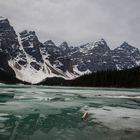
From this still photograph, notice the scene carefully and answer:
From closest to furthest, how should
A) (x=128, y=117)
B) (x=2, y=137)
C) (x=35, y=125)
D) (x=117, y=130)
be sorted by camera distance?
(x=2, y=137), (x=117, y=130), (x=35, y=125), (x=128, y=117)

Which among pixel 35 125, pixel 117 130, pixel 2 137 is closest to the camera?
pixel 2 137

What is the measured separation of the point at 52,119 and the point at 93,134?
662 centimetres

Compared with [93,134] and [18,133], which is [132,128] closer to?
[93,134]

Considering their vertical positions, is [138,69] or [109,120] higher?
[138,69]

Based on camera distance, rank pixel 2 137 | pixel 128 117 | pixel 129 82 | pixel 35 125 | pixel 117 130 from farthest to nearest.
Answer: pixel 129 82, pixel 128 117, pixel 35 125, pixel 117 130, pixel 2 137

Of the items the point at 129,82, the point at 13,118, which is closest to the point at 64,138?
the point at 13,118

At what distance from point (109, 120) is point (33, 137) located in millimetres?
9255

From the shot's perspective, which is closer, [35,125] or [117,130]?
[117,130]

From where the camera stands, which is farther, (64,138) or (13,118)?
(13,118)

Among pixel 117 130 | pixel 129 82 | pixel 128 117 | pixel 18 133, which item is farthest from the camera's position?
pixel 129 82

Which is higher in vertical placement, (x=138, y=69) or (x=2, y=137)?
(x=138, y=69)

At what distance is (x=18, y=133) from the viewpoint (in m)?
18.8

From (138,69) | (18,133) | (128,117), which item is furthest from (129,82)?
(18,133)

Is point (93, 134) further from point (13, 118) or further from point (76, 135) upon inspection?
point (13, 118)
